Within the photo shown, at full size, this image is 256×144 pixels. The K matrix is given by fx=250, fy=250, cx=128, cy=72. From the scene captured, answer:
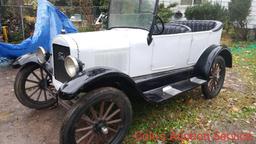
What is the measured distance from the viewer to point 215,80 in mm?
4539

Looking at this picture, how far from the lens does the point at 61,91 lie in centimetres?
259

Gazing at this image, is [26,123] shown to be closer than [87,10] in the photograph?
Yes


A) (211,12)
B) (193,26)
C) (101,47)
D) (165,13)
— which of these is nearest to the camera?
(101,47)

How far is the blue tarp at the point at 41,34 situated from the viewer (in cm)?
612

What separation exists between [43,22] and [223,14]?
7215 mm

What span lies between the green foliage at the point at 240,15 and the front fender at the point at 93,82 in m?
8.40

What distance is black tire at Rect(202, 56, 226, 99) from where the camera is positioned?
4371 mm

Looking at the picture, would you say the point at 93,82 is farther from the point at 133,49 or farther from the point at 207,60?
the point at 207,60

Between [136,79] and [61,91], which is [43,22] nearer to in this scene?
[136,79]

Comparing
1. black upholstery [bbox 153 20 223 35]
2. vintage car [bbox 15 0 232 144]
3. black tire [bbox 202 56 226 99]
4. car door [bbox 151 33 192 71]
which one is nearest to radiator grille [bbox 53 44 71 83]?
vintage car [bbox 15 0 232 144]

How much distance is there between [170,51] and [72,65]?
165cm

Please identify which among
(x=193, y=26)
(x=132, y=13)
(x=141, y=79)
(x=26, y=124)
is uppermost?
(x=132, y=13)

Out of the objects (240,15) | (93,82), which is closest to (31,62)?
(93,82)

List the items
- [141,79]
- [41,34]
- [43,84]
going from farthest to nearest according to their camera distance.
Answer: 1. [41,34]
2. [43,84]
3. [141,79]
